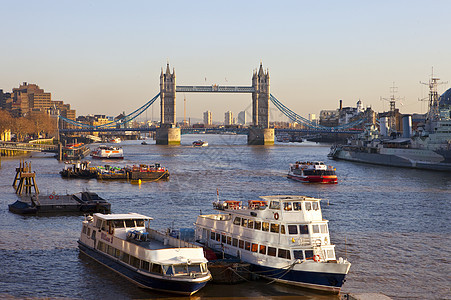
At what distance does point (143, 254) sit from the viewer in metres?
27.1

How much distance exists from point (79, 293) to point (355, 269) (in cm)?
1432

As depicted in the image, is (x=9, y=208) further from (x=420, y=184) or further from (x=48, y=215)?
(x=420, y=184)

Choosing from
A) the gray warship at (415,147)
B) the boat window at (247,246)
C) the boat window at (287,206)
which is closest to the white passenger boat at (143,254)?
the boat window at (247,246)

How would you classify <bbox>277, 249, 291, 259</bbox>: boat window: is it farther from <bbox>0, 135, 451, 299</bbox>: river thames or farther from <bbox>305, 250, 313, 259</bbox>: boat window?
<bbox>0, 135, 451, 299</bbox>: river thames

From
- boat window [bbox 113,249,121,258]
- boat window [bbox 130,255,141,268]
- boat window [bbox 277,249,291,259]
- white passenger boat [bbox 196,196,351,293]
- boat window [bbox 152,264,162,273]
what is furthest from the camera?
boat window [bbox 113,249,121,258]

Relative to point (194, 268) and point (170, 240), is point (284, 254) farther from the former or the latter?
point (170, 240)

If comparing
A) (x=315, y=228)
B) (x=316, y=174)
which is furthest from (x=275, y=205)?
(x=316, y=174)

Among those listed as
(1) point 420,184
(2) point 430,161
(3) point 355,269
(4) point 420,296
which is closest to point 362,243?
(3) point 355,269

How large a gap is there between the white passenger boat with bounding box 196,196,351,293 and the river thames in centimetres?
81

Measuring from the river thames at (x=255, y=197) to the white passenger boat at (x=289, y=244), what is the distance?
81cm

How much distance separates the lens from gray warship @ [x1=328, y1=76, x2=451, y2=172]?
318ft

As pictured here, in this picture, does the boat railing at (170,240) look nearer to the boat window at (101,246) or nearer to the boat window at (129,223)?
the boat window at (129,223)

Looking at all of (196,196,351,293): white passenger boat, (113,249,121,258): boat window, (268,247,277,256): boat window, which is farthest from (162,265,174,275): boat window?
(268,247,277,256): boat window

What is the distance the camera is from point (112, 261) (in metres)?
30.1
